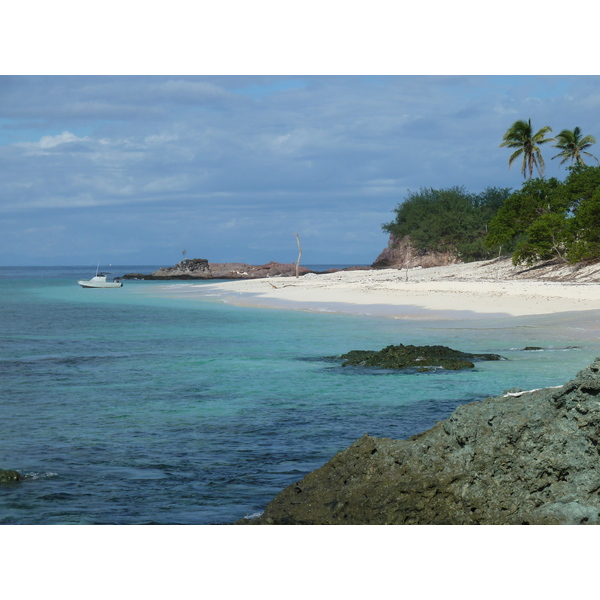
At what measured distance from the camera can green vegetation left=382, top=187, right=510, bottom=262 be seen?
68.3m

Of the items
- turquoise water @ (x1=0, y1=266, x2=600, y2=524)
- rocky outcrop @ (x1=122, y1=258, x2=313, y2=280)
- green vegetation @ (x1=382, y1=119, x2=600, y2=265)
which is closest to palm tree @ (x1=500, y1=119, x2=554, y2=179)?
green vegetation @ (x1=382, y1=119, x2=600, y2=265)

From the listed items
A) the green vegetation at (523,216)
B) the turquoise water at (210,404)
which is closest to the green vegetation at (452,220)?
the green vegetation at (523,216)

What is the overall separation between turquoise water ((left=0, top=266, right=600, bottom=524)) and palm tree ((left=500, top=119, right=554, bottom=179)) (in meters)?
34.3

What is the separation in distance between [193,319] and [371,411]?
67.2ft

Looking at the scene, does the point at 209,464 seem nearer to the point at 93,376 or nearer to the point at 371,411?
the point at 371,411

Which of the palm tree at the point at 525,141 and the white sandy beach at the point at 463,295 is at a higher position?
the palm tree at the point at 525,141

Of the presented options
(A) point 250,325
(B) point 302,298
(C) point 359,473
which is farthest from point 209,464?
(B) point 302,298

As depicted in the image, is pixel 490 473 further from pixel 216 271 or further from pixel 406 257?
pixel 216 271

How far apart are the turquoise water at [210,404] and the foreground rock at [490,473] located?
55.6 inches

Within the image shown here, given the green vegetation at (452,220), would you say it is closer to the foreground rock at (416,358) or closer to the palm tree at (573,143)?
the palm tree at (573,143)

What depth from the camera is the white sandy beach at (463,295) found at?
26812mm

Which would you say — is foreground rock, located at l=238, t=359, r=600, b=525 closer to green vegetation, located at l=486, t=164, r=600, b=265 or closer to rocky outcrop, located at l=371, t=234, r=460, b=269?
green vegetation, located at l=486, t=164, r=600, b=265

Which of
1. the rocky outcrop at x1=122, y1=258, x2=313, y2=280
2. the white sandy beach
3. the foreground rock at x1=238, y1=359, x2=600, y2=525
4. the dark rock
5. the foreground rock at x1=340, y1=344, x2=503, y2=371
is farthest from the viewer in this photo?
the rocky outcrop at x1=122, y1=258, x2=313, y2=280

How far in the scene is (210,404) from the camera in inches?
461
